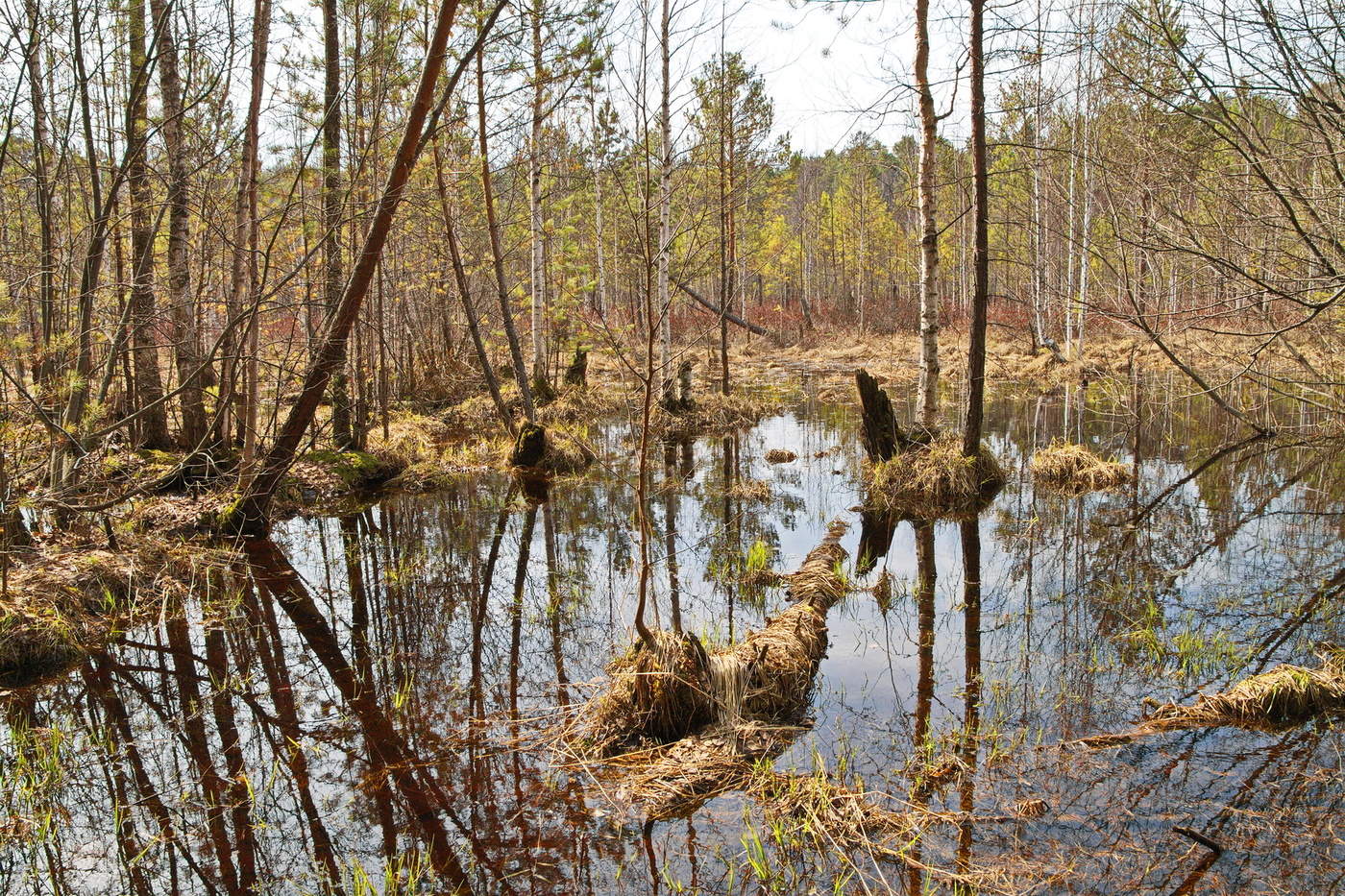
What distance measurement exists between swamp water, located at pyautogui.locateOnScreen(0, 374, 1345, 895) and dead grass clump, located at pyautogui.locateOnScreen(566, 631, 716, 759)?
1.33ft

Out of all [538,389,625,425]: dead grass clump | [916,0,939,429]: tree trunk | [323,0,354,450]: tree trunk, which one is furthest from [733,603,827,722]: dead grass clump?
[538,389,625,425]: dead grass clump

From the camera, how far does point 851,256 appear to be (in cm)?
3881

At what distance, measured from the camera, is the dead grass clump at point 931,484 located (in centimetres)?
977

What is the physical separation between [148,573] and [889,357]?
23039 mm

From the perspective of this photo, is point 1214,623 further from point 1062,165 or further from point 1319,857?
point 1062,165

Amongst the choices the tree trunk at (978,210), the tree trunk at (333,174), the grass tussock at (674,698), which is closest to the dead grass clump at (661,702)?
the grass tussock at (674,698)

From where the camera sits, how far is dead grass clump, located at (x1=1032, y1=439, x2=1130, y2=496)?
1044cm

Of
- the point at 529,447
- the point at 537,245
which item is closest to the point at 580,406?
the point at 537,245

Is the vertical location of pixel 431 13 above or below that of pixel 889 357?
above

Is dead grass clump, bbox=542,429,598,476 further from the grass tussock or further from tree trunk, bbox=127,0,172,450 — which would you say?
the grass tussock

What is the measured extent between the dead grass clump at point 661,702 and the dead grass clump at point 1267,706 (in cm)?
244

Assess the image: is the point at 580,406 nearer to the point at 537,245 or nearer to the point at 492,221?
the point at 537,245

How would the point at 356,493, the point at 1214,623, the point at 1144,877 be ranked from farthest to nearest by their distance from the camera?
the point at 356,493, the point at 1214,623, the point at 1144,877

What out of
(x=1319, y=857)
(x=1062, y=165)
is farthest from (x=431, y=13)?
(x=1062, y=165)
